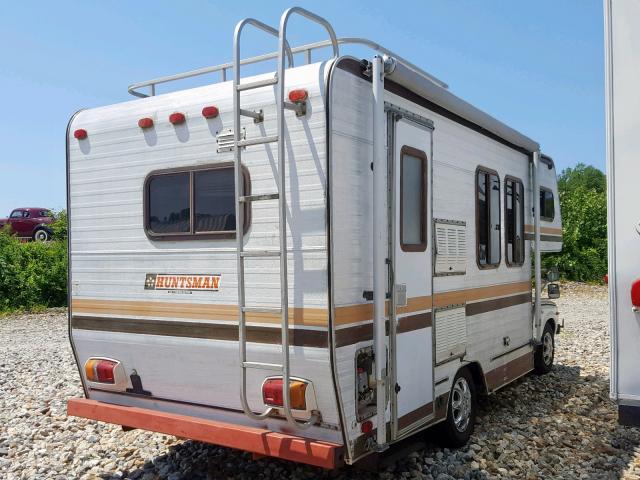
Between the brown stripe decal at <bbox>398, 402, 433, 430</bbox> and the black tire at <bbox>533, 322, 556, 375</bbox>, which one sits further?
the black tire at <bbox>533, 322, 556, 375</bbox>

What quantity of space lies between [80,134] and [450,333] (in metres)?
3.35

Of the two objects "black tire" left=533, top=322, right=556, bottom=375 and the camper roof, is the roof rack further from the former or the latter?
"black tire" left=533, top=322, right=556, bottom=375

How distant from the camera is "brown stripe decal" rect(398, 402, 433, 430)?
4516mm

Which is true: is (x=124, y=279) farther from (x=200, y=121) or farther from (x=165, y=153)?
(x=200, y=121)

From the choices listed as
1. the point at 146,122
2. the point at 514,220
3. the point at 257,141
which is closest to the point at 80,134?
the point at 146,122

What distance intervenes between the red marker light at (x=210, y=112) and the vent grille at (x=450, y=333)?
2.26 m

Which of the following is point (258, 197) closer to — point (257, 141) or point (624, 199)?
point (257, 141)

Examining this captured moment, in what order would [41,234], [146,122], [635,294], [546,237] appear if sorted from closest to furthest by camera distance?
1. [635,294]
2. [146,122]
3. [546,237]
4. [41,234]

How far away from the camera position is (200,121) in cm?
458

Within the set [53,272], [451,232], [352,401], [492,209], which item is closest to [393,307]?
[352,401]

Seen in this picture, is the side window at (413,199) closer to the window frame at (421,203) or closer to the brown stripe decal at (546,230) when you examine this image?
the window frame at (421,203)

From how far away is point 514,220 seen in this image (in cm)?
691

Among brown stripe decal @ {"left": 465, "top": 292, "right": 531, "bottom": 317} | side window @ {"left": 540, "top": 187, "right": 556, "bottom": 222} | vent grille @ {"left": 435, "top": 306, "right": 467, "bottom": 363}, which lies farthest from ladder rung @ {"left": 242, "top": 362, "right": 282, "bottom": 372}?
side window @ {"left": 540, "top": 187, "right": 556, "bottom": 222}

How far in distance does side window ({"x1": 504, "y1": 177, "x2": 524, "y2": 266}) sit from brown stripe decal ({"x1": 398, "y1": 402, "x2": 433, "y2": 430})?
240 centimetres
